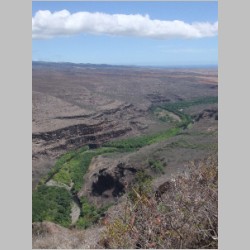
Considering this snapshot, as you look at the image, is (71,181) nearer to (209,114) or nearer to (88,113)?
(88,113)

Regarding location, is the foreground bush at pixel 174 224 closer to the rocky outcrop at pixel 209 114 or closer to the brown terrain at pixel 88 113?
the brown terrain at pixel 88 113

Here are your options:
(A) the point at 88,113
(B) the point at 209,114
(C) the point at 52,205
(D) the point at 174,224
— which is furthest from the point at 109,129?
(D) the point at 174,224

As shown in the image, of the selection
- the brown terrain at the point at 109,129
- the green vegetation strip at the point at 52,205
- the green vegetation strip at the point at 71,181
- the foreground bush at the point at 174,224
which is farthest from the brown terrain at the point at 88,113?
the foreground bush at the point at 174,224

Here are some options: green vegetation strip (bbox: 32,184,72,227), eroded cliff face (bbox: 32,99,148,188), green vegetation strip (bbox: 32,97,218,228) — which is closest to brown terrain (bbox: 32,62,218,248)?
eroded cliff face (bbox: 32,99,148,188)

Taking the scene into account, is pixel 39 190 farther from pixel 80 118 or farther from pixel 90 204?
pixel 80 118

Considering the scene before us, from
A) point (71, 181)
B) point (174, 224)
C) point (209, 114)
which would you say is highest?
point (174, 224)

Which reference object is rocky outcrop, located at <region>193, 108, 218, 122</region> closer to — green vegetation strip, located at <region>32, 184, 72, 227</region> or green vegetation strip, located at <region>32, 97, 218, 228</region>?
green vegetation strip, located at <region>32, 97, 218, 228</region>

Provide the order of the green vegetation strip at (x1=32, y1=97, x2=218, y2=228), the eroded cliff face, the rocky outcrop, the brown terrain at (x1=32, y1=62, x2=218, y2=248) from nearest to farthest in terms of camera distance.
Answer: the green vegetation strip at (x1=32, y1=97, x2=218, y2=228)
the brown terrain at (x1=32, y1=62, x2=218, y2=248)
the eroded cliff face
the rocky outcrop

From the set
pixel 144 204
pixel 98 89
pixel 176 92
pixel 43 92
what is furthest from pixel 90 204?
pixel 176 92

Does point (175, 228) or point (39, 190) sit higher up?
point (175, 228)

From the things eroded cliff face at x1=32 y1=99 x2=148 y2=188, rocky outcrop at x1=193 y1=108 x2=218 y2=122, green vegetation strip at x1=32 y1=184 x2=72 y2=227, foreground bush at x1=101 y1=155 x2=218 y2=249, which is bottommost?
green vegetation strip at x1=32 y1=184 x2=72 y2=227

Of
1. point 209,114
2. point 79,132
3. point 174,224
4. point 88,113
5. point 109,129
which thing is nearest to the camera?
point 174,224
